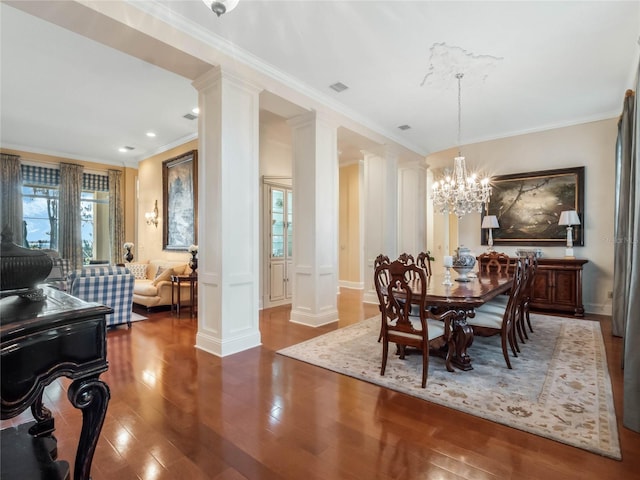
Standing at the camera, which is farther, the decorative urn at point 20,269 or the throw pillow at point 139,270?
the throw pillow at point 139,270

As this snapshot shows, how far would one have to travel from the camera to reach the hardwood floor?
168 centimetres

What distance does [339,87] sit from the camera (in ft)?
14.3

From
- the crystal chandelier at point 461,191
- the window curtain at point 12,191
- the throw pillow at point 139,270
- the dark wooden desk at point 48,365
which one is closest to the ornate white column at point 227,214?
the dark wooden desk at point 48,365

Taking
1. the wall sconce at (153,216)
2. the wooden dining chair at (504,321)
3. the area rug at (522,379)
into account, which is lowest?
the area rug at (522,379)

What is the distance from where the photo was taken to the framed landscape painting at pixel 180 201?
21.0 ft

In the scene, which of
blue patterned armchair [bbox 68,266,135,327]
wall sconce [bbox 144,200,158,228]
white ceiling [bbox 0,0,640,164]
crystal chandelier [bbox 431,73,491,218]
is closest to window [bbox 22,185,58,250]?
white ceiling [bbox 0,0,640,164]

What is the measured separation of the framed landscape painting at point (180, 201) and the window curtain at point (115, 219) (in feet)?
6.09

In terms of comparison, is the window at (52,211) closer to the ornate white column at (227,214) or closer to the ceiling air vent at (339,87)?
the ornate white column at (227,214)

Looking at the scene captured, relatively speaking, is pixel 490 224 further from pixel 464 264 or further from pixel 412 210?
pixel 464 264

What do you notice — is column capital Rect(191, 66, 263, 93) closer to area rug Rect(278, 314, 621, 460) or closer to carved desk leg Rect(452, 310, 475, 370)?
area rug Rect(278, 314, 621, 460)

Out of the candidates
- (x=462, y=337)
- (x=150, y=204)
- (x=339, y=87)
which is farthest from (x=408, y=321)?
(x=150, y=204)

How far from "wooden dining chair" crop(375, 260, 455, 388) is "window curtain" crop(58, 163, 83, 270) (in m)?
7.76

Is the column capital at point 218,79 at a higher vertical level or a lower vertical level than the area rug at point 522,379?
higher

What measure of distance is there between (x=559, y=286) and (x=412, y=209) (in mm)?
3037
